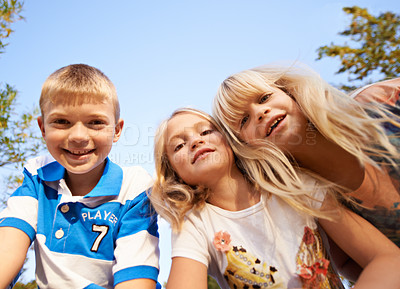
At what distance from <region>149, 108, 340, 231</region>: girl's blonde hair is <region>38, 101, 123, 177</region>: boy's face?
15.8 inches

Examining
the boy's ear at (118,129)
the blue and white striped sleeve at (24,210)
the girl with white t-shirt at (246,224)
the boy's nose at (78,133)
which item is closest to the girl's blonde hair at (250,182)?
the girl with white t-shirt at (246,224)

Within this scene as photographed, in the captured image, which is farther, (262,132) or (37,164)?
(37,164)

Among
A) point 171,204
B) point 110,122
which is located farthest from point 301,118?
point 110,122

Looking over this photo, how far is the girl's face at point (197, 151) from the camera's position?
7.50 feet

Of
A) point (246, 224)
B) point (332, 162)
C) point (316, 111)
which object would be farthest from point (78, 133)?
point (332, 162)

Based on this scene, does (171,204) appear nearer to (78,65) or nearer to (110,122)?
(110,122)

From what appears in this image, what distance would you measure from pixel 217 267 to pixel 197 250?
23 centimetres

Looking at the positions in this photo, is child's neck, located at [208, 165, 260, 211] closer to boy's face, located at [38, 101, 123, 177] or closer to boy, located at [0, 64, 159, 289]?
boy, located at [0, 64, 159, 289]

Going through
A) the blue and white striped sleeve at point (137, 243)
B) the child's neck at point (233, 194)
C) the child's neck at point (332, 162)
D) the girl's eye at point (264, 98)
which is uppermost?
the girl's eye at point (264, 98)

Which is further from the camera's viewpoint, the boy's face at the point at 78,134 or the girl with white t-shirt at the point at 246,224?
the boy's face at the point at 78,134

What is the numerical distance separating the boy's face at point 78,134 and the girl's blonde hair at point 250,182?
15.8 inches

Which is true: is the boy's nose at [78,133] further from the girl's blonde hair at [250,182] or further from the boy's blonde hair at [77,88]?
the girl's blonde hair at [250,182]

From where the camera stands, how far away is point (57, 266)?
7.04 ft

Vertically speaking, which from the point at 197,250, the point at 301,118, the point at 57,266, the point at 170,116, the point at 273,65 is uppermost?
the point at 273,65
